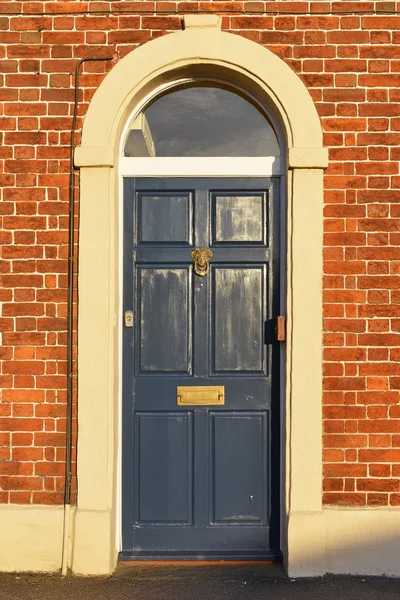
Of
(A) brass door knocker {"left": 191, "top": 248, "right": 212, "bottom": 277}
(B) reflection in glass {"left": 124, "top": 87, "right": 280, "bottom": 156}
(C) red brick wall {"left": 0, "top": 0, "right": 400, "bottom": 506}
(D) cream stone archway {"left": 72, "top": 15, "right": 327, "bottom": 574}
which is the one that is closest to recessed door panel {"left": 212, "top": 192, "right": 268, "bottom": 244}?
(A) brass door knocker {"left": 191, "top": 248, "right": 212, "bottom": 277}

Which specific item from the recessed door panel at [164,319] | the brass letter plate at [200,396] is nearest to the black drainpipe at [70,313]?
the recessed door panel at [164,319]

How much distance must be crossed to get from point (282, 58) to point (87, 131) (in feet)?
4.72

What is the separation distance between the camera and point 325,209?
164 inches

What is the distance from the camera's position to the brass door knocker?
4328 mm

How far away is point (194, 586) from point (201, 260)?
217 cm

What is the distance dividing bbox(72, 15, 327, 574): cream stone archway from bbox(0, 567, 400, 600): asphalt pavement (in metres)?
0.12

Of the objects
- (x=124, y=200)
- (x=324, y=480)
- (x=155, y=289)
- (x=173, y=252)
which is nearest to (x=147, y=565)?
(x=324, y=480)

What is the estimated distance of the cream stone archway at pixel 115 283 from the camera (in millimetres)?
4055

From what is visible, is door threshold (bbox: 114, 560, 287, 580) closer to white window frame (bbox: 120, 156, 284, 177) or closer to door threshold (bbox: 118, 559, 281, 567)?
door threshold (bbox: 118, 559, 281, 567)

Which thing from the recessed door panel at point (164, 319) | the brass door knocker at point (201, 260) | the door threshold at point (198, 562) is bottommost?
the door threshold at point (198, 562)

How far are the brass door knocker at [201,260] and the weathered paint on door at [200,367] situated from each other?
0.14 ft

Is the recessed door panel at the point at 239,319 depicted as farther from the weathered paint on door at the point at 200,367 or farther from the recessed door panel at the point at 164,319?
the recessed door panel at the point at 164,319

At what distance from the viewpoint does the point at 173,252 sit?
4363mm

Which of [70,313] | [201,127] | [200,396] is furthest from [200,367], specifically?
[201,127]
